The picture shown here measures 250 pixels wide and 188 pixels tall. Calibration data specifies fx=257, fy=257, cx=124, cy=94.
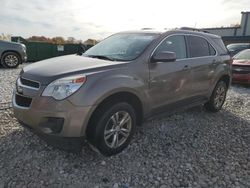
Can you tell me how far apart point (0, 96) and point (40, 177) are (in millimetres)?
3838

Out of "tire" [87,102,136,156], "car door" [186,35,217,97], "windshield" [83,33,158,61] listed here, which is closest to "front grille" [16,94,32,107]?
"tire" [87,102,136,156]

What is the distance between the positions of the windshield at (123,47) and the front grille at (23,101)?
1.31m

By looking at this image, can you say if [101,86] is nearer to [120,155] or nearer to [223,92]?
[120,155]

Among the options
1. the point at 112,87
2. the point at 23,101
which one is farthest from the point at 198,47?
the point at 23,101

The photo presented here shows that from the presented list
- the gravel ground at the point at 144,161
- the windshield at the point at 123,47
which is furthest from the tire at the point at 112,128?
the windshield at the point at 123,47

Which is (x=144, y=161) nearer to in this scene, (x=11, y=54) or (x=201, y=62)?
(x=201, y=62)

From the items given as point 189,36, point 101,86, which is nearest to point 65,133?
point 101,86

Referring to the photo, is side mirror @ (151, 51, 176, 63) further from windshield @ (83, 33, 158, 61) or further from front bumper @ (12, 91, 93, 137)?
front bumper @ (12, 91, 93, 137)

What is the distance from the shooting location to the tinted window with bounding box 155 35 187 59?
4.14 metres

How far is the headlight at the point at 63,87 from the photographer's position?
117 inches

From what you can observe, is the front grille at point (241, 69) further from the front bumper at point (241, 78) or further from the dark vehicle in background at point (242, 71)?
the front bumper at point (241, 78)

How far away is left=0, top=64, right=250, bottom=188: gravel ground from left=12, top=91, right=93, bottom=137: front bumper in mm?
493

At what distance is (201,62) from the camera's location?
4879 mm

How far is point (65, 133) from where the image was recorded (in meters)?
3.04
